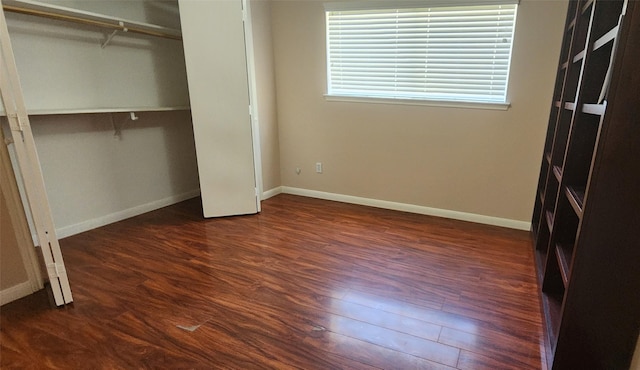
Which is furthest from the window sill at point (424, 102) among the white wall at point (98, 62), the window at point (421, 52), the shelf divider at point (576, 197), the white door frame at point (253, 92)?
the white wall at point (98, 62)

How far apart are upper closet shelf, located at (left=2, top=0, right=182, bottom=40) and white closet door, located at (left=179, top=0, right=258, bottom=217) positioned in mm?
474

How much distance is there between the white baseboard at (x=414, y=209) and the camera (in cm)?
321

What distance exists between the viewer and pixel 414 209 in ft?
11.8

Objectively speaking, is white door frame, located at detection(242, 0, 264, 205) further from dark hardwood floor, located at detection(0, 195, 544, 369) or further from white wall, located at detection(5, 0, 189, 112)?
white wall, located at detection(5, 0, 189, 112)

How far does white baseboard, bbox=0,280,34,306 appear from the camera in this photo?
6.90 ft

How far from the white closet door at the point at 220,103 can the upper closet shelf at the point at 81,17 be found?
0.47m

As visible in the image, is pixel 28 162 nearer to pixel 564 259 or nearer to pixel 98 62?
pixel 98 62

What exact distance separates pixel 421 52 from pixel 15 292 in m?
3.59

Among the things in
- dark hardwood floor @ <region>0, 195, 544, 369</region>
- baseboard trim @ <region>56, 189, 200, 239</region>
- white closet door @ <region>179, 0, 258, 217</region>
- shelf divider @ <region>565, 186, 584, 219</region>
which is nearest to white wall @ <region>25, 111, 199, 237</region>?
baseboard trim @ <region>56, 189, 200, 239</region>

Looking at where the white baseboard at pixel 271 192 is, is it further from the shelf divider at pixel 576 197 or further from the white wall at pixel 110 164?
the shelf divider at pixel 576 197

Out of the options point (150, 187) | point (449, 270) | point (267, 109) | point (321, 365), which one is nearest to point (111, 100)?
point (150, 187)

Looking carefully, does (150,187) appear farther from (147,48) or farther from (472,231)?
(472,231)

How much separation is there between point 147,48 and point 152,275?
7.49ft

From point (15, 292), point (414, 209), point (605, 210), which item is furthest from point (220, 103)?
point (605, 210)
